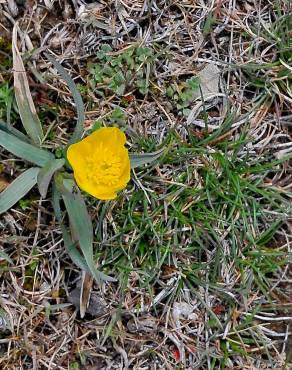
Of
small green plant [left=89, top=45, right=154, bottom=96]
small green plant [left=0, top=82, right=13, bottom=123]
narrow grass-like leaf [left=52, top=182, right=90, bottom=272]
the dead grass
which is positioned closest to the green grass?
the dead grass

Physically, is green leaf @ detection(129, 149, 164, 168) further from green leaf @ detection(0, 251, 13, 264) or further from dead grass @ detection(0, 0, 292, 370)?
green leaf @ detection(0, 251, 13, 264)

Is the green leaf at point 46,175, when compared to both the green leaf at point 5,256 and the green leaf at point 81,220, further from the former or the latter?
the green leaf at point 5,256

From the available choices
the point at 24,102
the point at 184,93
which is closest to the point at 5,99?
the point at 24,102

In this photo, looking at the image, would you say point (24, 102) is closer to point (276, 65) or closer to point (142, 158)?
point (142, 158)

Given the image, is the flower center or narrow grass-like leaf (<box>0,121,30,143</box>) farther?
narrow grass-like leaf (<box>0,121,30,143</box>)

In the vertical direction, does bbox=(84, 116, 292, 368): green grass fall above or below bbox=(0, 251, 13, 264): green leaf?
below

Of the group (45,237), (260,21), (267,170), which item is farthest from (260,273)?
(260,21)
